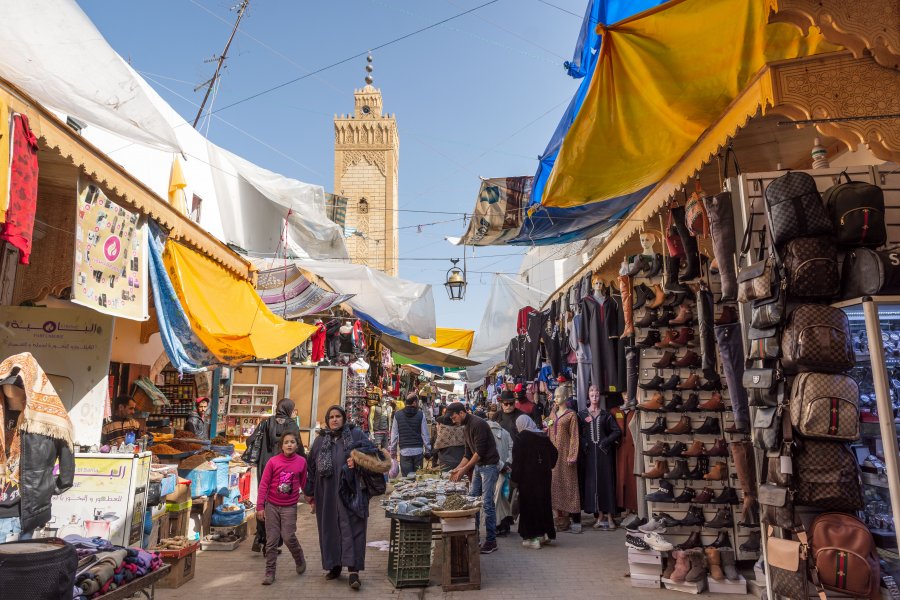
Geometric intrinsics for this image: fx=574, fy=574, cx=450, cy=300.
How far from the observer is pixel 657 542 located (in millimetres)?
5031

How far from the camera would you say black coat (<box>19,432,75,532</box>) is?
13.4ft

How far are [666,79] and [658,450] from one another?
130 inches

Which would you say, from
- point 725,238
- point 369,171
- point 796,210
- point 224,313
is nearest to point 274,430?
point 224,313

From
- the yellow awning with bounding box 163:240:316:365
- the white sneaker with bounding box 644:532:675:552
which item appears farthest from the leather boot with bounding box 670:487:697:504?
the yellow awning with bounding box 163:240:316:365

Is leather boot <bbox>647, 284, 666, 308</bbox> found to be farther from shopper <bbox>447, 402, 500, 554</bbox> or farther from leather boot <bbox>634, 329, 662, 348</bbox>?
shopper <bbox>447, 402, 500, 554</bbox>

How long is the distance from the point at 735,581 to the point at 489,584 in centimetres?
210

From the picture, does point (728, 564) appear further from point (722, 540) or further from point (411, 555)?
point (411, 555)

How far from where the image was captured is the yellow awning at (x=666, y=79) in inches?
136

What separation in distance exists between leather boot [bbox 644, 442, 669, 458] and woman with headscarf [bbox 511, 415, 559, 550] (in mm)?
1524

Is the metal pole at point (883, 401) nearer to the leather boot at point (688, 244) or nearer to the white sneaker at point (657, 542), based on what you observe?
the leather boot at point (688, 244)

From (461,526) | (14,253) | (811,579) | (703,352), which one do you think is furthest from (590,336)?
(14,253)

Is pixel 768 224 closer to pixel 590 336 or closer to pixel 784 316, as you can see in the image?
pixel 784 316

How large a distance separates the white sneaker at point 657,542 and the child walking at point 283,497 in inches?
128

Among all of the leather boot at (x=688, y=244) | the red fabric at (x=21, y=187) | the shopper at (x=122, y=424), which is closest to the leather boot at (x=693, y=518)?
the leather boot at (x=688, y=244)
